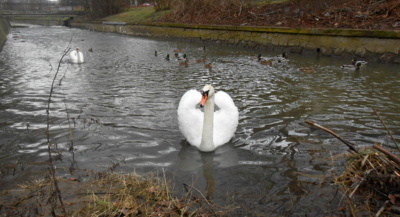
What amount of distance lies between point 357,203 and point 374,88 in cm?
609

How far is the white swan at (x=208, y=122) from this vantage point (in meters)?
4.66

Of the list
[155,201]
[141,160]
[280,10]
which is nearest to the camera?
[155,201]

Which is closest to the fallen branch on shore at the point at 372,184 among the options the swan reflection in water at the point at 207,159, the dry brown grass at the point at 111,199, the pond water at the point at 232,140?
the pond water at the point at 232,140

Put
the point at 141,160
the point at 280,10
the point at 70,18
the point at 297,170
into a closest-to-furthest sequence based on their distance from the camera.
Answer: the point at 297,170 → the point at 141,160 → the point at 280,10 → the point at 70,18

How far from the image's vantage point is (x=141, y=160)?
4535mm

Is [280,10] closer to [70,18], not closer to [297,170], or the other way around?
[297,170]

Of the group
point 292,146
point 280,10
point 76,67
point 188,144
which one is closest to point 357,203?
point 292,146

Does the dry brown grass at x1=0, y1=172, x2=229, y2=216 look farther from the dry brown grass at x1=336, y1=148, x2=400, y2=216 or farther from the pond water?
the dry brown grass at x1=336, y1=148, x2=400, y2=216

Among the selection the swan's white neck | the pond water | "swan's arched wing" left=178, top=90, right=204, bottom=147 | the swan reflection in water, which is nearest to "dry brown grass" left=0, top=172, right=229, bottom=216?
the pond water

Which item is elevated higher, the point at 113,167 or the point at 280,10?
the point at 280,10

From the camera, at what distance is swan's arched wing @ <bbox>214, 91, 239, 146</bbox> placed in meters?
4.88

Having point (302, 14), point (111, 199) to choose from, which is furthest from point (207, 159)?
point (302, 14)

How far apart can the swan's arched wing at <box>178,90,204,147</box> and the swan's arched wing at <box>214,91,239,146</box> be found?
26cm

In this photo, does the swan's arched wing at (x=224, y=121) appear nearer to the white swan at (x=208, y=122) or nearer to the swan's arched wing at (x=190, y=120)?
the white swan at (x=208, y=122)
